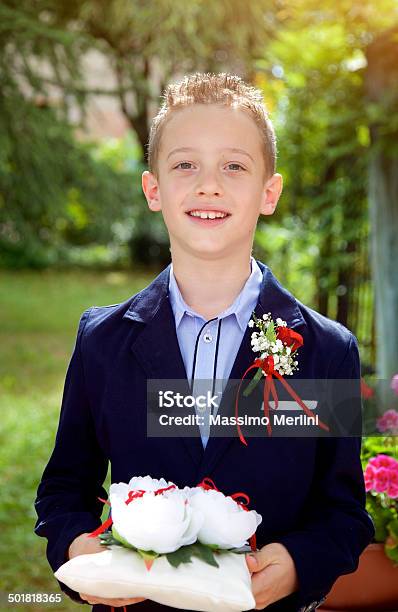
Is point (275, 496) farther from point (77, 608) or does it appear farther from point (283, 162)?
point (283, 162)

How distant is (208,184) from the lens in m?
1.64

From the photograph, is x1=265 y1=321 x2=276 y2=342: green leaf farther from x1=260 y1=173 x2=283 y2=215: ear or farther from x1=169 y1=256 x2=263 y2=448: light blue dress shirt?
x1=260 y1=173 x2=283 y2=215: ear

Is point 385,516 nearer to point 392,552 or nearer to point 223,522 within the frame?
point 392,552

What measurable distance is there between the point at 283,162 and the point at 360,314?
111cm

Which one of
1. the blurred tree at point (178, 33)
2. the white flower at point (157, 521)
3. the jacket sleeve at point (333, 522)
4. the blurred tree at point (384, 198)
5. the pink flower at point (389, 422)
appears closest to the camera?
the white flower at point (157, 521)

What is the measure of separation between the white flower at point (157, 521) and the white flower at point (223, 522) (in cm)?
2

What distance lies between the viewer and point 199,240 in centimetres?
168

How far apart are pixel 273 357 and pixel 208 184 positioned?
0.35 m

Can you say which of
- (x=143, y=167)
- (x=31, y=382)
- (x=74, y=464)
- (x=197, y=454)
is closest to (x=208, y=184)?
(x=197, y=454)

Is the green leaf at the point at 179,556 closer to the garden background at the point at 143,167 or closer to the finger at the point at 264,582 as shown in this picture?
the finger at the point at 264,582

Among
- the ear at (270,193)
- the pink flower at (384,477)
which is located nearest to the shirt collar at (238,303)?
the ear at (270,193)

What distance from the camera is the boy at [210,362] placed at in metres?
1.63

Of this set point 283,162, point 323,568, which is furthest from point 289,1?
point 323,568

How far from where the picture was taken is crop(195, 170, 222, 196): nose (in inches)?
64.7
